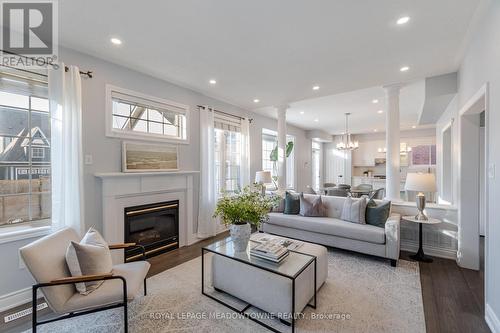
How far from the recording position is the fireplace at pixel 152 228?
129 inches

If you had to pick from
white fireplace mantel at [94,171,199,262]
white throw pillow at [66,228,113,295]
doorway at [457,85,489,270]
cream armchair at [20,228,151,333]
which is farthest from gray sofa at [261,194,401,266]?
white throw pillow at [66,228,113,295]

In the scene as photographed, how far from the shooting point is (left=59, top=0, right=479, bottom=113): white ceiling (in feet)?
6.63

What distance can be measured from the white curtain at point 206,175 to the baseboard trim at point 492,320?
3.71m

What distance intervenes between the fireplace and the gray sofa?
1.66m

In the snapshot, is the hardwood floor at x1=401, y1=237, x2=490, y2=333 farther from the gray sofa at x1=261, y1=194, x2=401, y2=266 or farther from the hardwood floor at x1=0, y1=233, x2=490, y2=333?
the gray sofa at x1=261, y1=194, x2=401, y2=266

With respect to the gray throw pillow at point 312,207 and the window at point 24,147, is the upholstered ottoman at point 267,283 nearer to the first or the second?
the gray throw pillow at point 312,207

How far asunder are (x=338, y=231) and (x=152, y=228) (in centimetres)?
290

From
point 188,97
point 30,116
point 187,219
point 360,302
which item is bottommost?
point 360,302

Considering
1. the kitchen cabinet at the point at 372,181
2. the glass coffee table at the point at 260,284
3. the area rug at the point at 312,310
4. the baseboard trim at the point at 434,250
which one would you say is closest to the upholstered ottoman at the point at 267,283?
the glass coffee table at the point at 260,284

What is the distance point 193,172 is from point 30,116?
2.21 m

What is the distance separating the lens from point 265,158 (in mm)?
6863

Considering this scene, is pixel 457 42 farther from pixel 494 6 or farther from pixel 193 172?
pixel 193 172

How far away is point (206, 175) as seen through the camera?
428 centimetres

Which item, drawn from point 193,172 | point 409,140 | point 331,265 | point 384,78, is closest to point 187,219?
point 193,172
